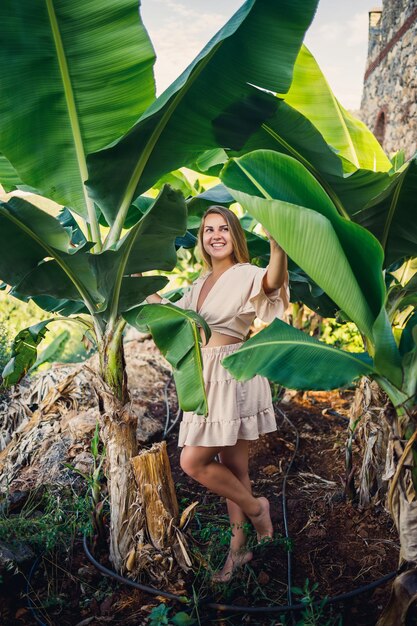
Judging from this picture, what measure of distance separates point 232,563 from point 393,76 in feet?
24.2

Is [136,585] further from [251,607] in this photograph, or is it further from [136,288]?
[136,288]

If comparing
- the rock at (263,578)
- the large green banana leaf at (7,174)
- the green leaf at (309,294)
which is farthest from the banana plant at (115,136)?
the green leaf at (309,294)

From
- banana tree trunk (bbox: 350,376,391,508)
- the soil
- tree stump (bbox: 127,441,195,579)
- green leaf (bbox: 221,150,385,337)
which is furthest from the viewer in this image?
banana tree trunk (bbox: 350,376,391,508)

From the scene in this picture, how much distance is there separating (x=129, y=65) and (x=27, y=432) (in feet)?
8.72

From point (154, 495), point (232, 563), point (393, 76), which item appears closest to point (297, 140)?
point (154, 495)

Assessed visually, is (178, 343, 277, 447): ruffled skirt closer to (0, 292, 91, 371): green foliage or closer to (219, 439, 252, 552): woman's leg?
(219, 439, 252, 552): woman's leg

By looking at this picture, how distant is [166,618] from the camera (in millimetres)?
2020

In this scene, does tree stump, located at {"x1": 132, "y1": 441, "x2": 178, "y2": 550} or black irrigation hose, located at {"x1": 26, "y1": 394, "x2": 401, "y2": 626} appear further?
tree stump, located at {"x1": 132, "y1": 441, "x2": 178, "y2": 550}

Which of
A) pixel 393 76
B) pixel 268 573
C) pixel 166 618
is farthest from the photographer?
pixel 393 76

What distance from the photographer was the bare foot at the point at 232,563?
244 centimetres

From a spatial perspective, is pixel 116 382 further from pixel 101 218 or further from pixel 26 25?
pixel 26 25

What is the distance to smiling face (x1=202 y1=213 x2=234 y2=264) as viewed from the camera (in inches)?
102

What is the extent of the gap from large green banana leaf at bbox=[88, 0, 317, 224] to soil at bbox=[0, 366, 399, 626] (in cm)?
165

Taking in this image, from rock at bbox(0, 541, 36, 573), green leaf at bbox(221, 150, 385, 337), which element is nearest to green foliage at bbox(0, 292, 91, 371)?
rock at bbox(0, 541, 36, 573)
